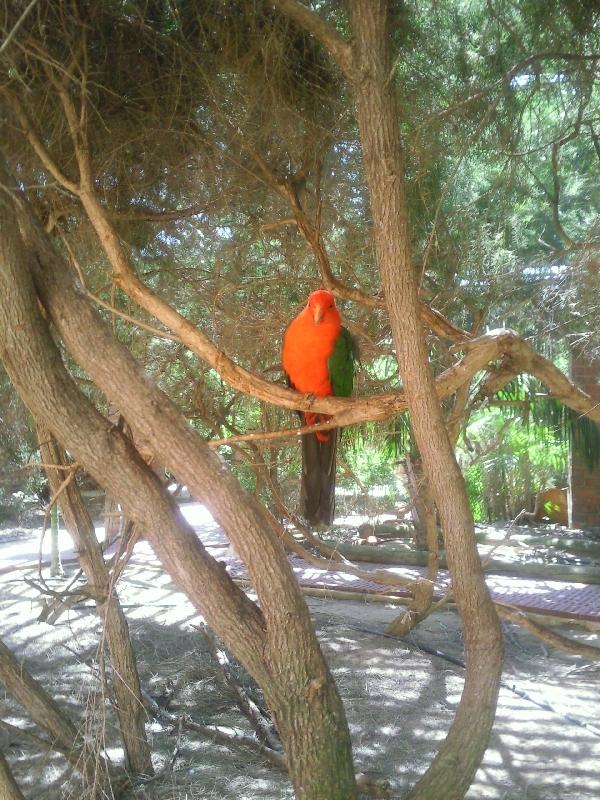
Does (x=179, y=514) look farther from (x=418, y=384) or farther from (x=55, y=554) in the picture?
(x=55, y=554)

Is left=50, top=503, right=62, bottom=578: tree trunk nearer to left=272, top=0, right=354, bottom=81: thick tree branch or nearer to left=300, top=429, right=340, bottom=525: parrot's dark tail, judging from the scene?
left=300, top=429, right=340, bottom=525: parrot's dark tail

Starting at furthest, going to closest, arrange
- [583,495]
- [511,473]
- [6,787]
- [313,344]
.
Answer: [511,473] < [583,495] < [313,344] < [6,787]

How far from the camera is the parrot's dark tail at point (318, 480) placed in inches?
127

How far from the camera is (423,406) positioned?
2240 millimetres

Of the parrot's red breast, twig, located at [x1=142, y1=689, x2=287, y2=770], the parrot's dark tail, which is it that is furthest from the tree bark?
twig, located at [x1=142, y1=689, x2=287, y2=770]

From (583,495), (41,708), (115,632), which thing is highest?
(583,495)

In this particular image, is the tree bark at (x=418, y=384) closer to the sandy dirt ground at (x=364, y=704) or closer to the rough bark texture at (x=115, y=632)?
the sandy dirt ground at (x=364, y=704)

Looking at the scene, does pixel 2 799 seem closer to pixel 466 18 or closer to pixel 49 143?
pixel 49 143

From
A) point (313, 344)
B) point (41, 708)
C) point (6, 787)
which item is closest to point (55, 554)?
point (41, 708)

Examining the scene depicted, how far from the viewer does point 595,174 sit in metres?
4.50

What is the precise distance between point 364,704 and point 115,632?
6.62 feet

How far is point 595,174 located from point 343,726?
3810 mm

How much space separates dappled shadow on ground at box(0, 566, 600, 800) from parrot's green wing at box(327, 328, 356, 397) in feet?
4.96

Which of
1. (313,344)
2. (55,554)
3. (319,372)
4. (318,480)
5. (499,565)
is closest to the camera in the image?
(318,480)
